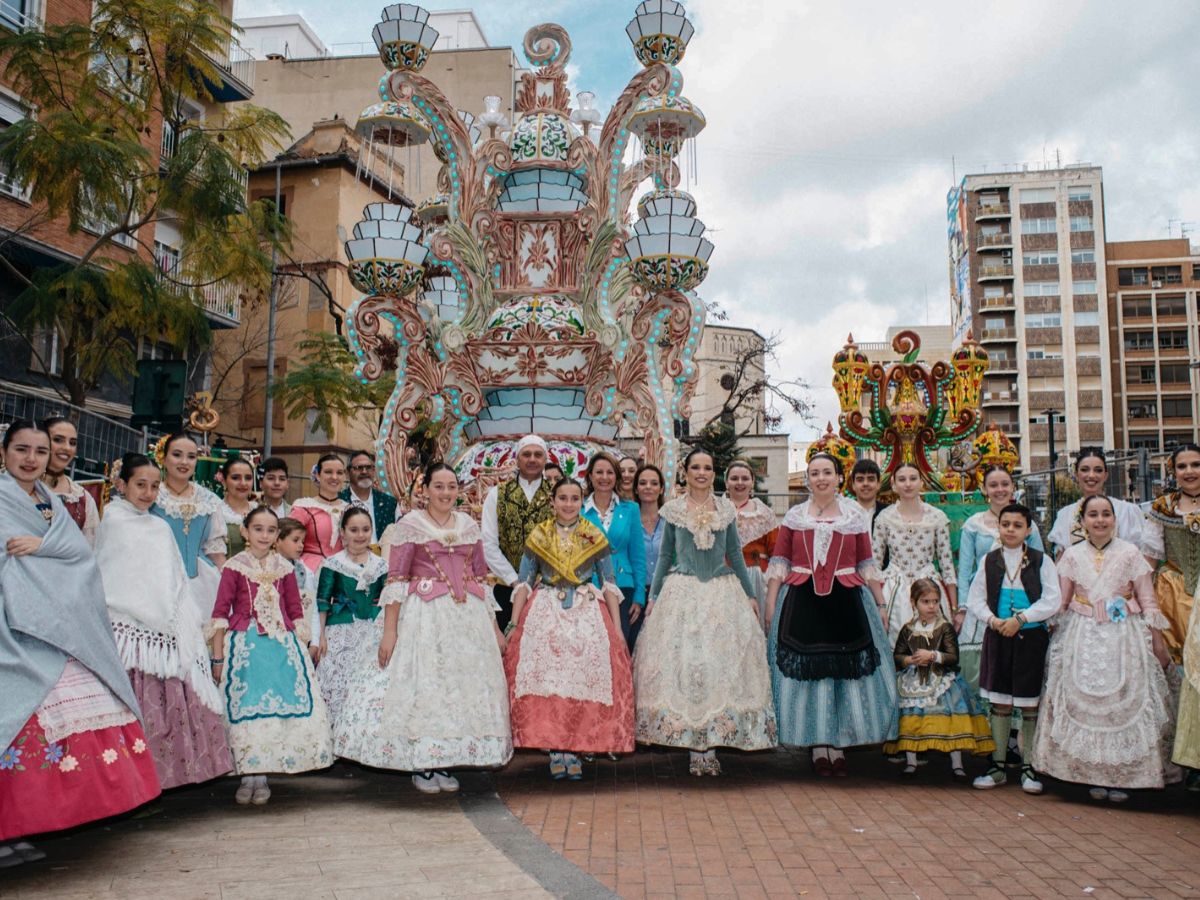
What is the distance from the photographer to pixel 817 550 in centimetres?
650

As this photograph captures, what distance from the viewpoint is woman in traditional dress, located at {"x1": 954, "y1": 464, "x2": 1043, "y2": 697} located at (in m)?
6.86

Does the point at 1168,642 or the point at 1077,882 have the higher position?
the point at 1168,642

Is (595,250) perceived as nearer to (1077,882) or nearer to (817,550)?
(817,550)

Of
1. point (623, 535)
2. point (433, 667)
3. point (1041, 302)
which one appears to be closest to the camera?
point (433, 667)

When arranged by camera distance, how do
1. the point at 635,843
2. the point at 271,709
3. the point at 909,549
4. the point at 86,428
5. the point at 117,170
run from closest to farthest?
the point at 635,843
the point at 271,709
the point at 909,549
the point at 86,428
the point at 117,170

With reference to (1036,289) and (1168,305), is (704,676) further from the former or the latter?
(1168,305)

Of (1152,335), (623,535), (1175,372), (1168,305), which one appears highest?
(1168,305)

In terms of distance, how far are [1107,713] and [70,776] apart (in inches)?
192

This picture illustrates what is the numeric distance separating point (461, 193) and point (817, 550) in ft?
19.3

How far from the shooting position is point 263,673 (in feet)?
18.6

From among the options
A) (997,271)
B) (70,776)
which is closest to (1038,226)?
(997,271)

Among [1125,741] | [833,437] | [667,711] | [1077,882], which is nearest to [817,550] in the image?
[667,711]

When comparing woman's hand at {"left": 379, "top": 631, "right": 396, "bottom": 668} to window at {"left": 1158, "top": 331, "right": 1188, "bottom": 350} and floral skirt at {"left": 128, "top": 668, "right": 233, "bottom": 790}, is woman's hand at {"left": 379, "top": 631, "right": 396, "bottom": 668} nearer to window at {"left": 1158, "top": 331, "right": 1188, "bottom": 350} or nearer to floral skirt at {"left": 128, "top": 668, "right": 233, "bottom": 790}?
floral skirt at {"left": 128, "top": 668, "right": 233, "bottom": 790}

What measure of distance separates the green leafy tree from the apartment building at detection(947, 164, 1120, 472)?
183ft
